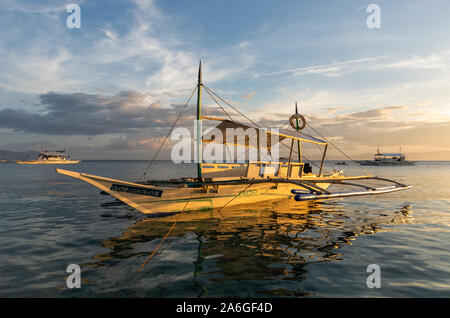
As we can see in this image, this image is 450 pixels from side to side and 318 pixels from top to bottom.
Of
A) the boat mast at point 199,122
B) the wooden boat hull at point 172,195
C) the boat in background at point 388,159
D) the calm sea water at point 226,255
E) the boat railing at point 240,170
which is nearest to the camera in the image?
the calm sea water at point 226,255

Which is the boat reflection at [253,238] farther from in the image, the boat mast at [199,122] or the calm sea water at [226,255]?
the boat mast at [199,122]

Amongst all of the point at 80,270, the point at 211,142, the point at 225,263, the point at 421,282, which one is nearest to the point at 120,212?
the point at 211,142

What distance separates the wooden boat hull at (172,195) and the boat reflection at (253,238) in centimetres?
56

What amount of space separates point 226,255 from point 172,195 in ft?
21.3

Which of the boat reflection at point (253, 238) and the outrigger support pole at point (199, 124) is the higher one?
the outrigger support pole at point (199, 124)

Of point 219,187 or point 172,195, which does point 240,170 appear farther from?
point 172,195

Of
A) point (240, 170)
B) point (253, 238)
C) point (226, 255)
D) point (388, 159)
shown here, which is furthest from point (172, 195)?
point (388, 159)

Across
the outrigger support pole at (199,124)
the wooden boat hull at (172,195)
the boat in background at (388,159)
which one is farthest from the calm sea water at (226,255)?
the boat in background at (388,159)

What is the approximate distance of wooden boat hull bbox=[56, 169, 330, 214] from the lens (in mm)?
12812

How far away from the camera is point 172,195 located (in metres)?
13.9

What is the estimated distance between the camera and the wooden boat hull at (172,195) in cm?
1281

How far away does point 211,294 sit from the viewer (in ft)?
18.8

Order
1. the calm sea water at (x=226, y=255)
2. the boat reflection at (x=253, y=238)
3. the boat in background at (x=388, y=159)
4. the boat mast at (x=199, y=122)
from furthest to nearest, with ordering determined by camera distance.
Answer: the boat in background at (x=388, y=159) < the boat mast at (x=199, y=122) < the boat reflection at (x=253, y=238) < the calm sea water at (x=226, y=255)
